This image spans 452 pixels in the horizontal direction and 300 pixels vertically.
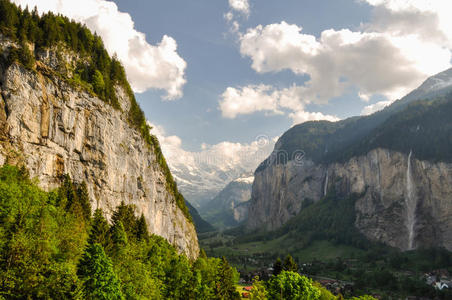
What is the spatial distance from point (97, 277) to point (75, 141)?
50641 millimetres

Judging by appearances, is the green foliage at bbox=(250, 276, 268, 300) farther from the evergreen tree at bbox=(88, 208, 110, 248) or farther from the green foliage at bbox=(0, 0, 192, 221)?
the green foliage at bbox=(0, 0, 192, 221)

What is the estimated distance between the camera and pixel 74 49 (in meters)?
88.4

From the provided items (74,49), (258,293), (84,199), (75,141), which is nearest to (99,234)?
(84,199)

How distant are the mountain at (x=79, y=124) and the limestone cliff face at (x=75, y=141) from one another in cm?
18

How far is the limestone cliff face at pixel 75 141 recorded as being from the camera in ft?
212

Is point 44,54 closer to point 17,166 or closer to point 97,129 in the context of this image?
point 97,129

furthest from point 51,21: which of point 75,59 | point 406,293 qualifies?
point 406,293

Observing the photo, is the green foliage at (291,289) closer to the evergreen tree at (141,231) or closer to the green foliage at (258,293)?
the green foliage at (258,293)

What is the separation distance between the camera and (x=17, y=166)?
2398 inches

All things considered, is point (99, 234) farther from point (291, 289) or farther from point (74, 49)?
point (74, 49)

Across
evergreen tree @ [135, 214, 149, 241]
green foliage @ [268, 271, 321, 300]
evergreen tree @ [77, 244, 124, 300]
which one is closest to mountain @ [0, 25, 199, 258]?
evergreen tree @ [135, 214, 149, 241]

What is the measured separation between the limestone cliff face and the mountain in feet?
0.60

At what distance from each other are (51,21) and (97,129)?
3159 centimetres

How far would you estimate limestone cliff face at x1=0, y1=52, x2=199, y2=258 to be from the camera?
2539 inches
